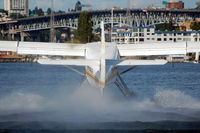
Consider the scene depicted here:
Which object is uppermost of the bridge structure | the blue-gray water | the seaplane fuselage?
the bridge structure

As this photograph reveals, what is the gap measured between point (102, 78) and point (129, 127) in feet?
9.65

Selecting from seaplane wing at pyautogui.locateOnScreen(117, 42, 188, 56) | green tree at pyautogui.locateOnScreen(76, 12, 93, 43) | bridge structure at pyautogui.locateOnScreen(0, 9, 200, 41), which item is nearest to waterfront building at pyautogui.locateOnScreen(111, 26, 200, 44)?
bridge structure at pyautogui.locateOnScreen(0, 9, 200, 41)

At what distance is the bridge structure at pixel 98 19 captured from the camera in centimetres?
14200

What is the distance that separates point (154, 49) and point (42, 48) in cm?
500

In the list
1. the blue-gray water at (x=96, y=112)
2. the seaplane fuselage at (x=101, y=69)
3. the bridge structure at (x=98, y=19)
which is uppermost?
the bridge structure at (x=98, y=19)

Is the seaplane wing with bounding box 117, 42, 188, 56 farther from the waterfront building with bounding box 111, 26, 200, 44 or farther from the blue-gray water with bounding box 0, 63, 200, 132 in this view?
the waterfront building with bounding box 111, 26, 200, 44

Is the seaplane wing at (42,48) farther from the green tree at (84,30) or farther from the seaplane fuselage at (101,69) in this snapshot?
the green tree at (84,30)

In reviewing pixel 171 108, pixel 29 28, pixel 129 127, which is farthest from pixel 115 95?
pixel 29 28

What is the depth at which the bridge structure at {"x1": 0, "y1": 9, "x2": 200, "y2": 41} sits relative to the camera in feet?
466

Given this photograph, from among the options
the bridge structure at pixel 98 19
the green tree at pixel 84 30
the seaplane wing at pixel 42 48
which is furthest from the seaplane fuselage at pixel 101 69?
the bridge structure at pixel 98 19

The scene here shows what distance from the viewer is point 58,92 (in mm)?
22375

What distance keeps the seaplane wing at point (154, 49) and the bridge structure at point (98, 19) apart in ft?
356

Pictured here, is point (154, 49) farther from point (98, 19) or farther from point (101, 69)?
point (98, 19)

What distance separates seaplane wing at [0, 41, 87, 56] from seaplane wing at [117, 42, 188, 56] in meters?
1.89
